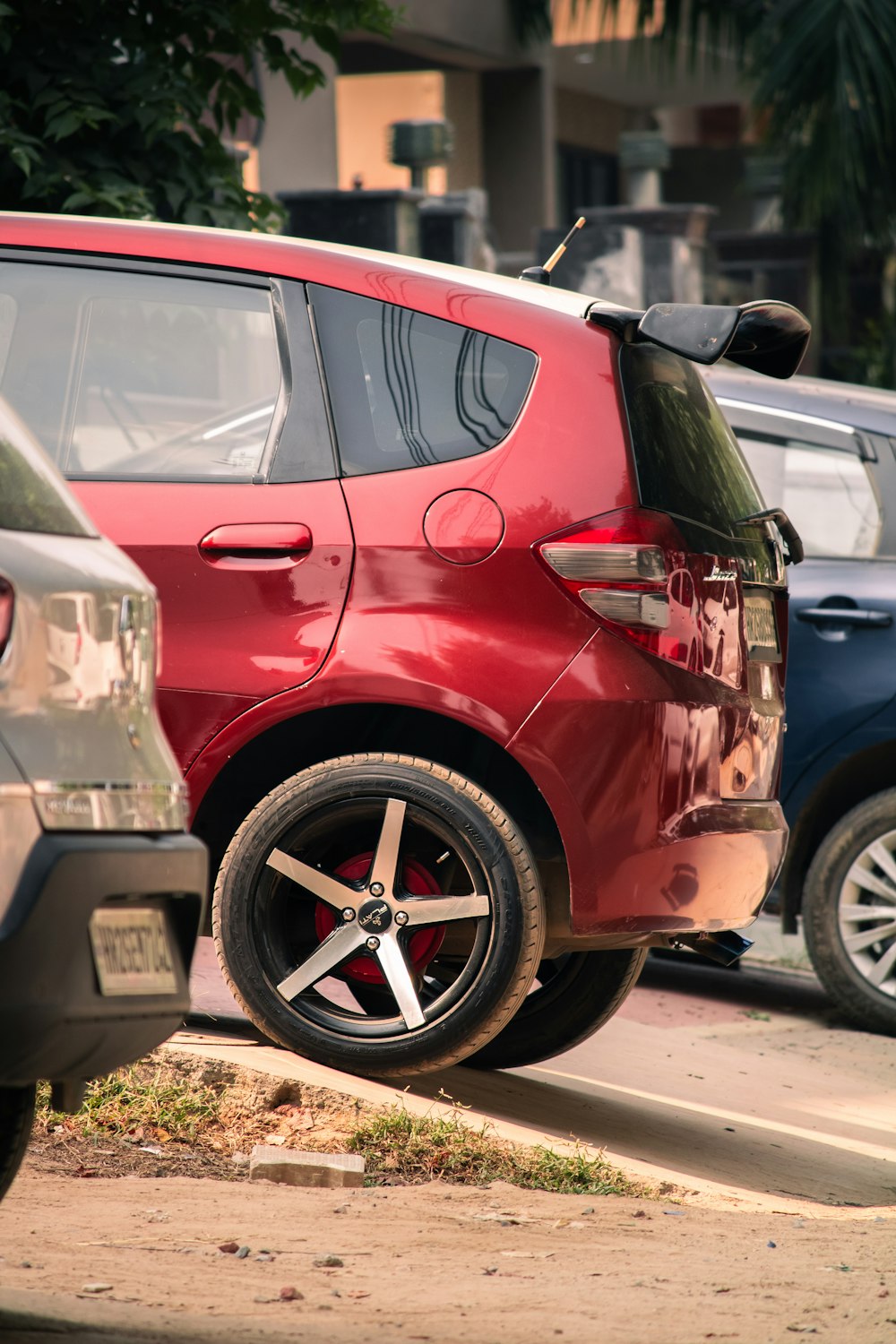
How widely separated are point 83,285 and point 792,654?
3120 millimetres

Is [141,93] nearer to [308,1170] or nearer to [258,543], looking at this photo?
[258,543]

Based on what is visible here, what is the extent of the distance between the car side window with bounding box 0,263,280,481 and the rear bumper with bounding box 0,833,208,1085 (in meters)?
1.96

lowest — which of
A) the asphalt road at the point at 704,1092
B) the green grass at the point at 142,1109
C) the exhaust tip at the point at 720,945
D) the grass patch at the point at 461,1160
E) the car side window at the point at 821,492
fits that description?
the asphalt road at the point at 704,1092

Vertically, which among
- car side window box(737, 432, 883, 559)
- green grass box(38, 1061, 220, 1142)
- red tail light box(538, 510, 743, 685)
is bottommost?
green grass box(38, 1061, 220, 1142)

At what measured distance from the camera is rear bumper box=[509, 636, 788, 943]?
482 centimetres

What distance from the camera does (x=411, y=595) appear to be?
16.0ft

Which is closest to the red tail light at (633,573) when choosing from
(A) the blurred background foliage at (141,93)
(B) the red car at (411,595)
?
(B) the red car at (411,595)

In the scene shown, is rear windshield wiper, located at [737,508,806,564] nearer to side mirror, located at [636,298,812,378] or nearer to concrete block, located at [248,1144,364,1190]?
side mirror, located at [636,298,812,378]

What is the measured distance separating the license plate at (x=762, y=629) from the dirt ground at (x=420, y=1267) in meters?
1.44

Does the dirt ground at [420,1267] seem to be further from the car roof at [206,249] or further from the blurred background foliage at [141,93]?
the blurred background foliage at [141,93]

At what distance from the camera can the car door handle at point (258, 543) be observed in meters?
4.88

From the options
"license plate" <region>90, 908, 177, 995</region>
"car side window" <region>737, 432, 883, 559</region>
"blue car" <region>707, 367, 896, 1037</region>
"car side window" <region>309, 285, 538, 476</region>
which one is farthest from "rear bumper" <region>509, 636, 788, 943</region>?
"car side window" <region>737, 432, 883, 559</region>

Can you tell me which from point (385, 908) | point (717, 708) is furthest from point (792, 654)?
point (385, 908)

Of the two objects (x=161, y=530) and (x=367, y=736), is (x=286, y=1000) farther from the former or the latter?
(x=161, y=530)
